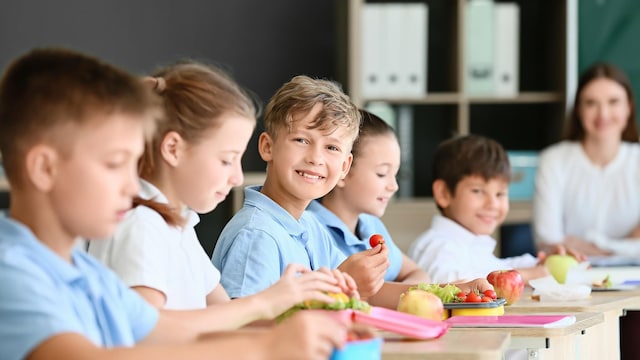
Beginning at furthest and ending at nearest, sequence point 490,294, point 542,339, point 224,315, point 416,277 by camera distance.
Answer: point 416,277
point 490,294
point 542,339
point 224,315

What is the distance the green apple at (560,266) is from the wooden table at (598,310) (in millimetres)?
215

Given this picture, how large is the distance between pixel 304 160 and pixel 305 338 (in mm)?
1047

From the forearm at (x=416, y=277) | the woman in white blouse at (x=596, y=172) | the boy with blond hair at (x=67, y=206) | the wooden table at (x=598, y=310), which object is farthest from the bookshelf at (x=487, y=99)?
the boy with blond hair at (x=67, y=206)

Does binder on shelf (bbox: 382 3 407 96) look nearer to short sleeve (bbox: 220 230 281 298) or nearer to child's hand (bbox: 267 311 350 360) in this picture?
short sleeve (bbox: 220 230 281 298)

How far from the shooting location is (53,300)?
4.20 feet

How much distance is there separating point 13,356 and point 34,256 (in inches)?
4.8

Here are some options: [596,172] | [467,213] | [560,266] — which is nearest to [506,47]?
[596,172]

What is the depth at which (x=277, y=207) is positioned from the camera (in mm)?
2297

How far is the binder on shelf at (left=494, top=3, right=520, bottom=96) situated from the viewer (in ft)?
16.2

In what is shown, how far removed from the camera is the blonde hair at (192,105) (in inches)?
72.0

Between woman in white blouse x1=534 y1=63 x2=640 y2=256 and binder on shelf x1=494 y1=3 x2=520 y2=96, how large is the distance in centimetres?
51

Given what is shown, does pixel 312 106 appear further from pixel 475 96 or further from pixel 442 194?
pixel 475 96

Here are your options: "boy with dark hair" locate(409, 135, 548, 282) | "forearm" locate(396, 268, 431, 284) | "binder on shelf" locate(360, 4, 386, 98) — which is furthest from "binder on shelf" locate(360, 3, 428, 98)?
"forearm" locate(396, 268, 431, 284)

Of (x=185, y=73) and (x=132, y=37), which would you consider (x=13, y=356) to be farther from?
(x=132, y=37)
